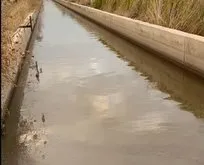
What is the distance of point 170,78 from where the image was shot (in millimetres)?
9875

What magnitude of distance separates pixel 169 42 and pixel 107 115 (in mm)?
4177

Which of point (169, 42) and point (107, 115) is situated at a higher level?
point (169, 42)

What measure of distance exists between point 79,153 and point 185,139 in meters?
1.42

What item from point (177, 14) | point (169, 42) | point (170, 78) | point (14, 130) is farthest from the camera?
point (177, 14)

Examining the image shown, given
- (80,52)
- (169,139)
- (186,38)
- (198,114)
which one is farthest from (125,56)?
(169,139)

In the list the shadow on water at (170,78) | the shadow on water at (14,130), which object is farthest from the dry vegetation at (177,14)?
the shadow on water at (14,130)

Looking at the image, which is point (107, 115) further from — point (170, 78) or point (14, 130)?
point (170, 78)

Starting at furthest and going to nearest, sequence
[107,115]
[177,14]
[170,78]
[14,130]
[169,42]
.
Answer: [177,14]
[169,42]
[170,78]
[107,115]
[14,130]

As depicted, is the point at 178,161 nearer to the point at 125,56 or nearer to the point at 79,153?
the point at 79,153

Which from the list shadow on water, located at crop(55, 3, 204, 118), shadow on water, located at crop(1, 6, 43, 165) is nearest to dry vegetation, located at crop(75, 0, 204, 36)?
shadow on water, located at crop(55, 3, 204, 118)

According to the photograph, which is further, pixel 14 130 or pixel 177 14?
pixel 177 14

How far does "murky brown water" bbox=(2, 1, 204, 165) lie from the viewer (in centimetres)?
581

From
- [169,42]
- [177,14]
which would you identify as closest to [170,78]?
[169,42]

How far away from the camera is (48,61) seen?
13.4 meters
